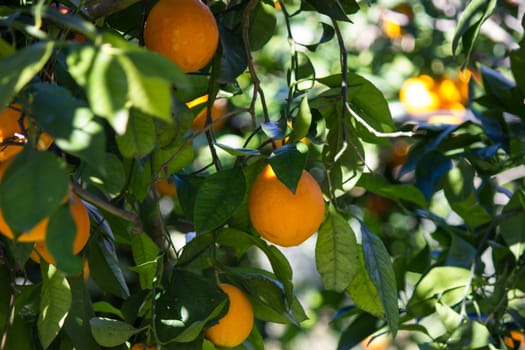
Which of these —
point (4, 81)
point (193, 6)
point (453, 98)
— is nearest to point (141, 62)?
point (4, 81)

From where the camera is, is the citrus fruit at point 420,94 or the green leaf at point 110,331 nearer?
the green leaf at point 110,331

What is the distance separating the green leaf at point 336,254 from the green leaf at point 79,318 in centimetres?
19

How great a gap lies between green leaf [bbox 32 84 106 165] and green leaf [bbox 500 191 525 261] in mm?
699

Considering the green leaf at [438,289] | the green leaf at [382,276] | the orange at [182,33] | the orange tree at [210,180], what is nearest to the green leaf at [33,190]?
the orange tree at [210,180]

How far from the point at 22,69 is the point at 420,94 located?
1546mm

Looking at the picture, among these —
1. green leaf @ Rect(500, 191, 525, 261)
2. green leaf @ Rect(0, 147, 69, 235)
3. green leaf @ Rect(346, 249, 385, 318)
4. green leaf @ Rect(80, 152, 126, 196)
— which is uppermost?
green leaf @ Rect(0, 147, 69, 235)

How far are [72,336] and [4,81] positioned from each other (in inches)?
13.2

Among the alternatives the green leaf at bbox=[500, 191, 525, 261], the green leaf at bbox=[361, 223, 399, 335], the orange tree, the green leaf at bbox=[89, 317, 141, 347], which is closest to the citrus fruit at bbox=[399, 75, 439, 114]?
the orange tree

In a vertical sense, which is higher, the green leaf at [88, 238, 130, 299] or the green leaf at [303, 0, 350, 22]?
the green leaf at [303, 0, 350, 22]

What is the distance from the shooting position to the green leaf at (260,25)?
2.84 ft

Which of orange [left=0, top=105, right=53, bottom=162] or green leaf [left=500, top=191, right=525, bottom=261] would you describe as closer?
orange [left=0, top=105, right=53, bottom=162]

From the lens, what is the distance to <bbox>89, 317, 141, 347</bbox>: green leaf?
69 centimetres

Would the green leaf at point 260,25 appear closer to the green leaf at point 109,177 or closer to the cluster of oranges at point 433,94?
the green leaf at point 109,177

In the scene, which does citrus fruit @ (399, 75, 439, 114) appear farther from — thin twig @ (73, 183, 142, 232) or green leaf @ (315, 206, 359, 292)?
thin twig @ (73, 183, 142, 232)
